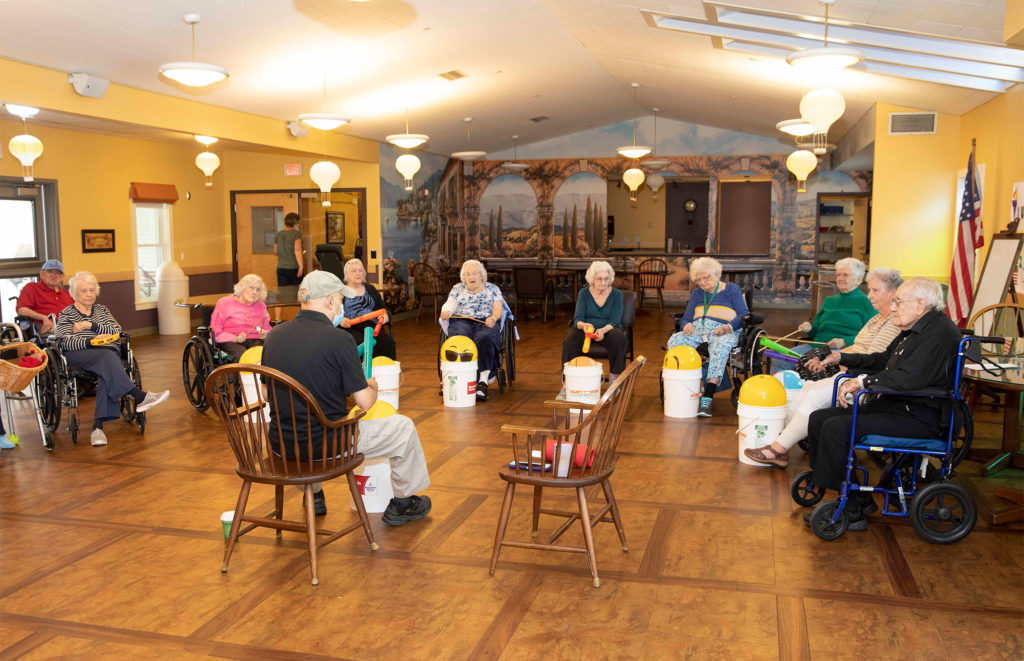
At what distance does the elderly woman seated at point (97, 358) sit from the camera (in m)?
5.68

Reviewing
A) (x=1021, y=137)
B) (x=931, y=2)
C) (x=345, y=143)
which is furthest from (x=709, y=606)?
(x=345, y=143)

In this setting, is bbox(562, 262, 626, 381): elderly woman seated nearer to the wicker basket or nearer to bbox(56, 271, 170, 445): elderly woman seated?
bbox(56, 271, 170, 445): elderly woman seated

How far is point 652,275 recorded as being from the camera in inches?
632

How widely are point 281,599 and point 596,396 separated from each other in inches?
135

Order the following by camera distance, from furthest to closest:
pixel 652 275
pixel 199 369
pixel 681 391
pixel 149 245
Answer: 1. pixel 652 275
2. pixel 149 245
3. pixel 199 369
4. pixel 681 391

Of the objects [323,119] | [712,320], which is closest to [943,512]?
[712,320]

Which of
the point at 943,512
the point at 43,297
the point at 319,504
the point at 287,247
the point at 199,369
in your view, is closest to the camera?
the point at 943,512

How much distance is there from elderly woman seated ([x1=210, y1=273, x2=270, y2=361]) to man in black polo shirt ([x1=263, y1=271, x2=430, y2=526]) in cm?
280

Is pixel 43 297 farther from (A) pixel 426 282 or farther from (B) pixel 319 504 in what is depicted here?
(A) pixel 426 282

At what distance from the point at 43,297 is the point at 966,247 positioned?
825 cm

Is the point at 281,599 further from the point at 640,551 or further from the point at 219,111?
the point at 219,111

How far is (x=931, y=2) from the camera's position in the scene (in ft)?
16.9

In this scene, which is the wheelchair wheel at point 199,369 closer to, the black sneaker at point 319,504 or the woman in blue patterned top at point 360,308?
the woman in blue patterned top at point 360,308

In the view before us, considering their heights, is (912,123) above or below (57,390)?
above
